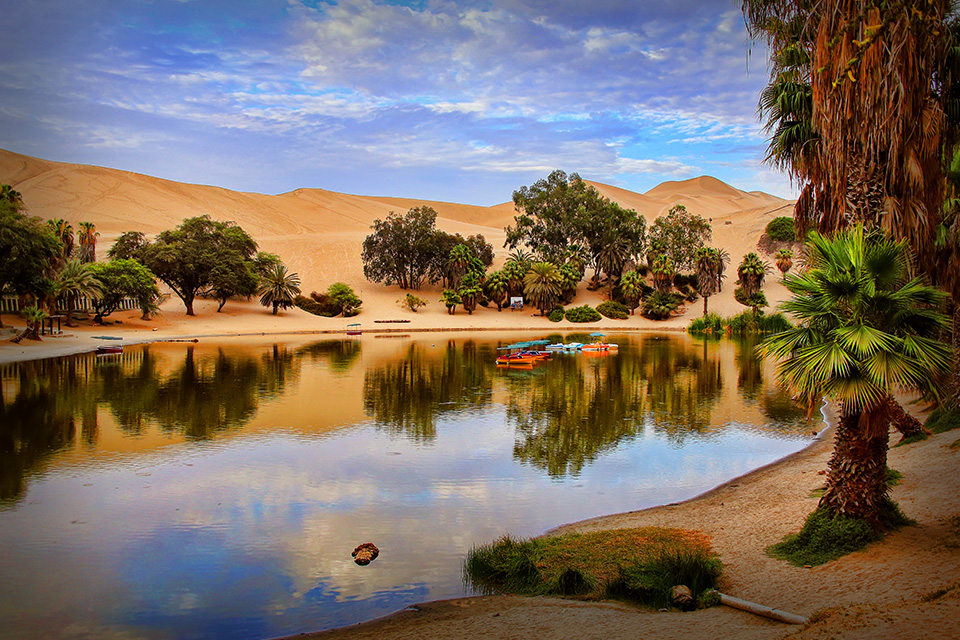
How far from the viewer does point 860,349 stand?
7461 millimetres

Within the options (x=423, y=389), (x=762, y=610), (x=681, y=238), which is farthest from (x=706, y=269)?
(x=762, y=610)

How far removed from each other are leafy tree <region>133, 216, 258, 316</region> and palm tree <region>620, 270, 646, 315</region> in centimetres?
3985

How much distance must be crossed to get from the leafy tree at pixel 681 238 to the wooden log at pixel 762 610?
7160 cm

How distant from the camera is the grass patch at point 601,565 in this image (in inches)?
281

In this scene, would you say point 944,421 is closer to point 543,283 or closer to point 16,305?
point 543,283

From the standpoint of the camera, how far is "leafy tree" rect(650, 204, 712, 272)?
249ft

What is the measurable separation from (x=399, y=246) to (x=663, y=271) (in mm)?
30444

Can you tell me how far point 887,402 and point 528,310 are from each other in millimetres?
67971

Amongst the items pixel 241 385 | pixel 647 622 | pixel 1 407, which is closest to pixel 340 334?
pixel 241 385

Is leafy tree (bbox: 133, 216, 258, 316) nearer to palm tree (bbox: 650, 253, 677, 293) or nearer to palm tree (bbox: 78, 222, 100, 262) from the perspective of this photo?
palm tree (bbox: 78, 222, 100, 262)

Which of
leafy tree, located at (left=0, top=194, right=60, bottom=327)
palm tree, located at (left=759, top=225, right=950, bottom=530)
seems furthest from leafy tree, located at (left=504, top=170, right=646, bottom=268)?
palm tree, located at (left=759, top=225, right=950, bottom=530)

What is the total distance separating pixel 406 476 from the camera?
1354 cm

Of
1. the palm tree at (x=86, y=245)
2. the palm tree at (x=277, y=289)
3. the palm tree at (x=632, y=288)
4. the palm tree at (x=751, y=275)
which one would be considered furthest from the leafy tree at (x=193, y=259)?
the palm tree at (x=751, y=275)

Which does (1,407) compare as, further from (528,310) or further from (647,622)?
(528,310)
